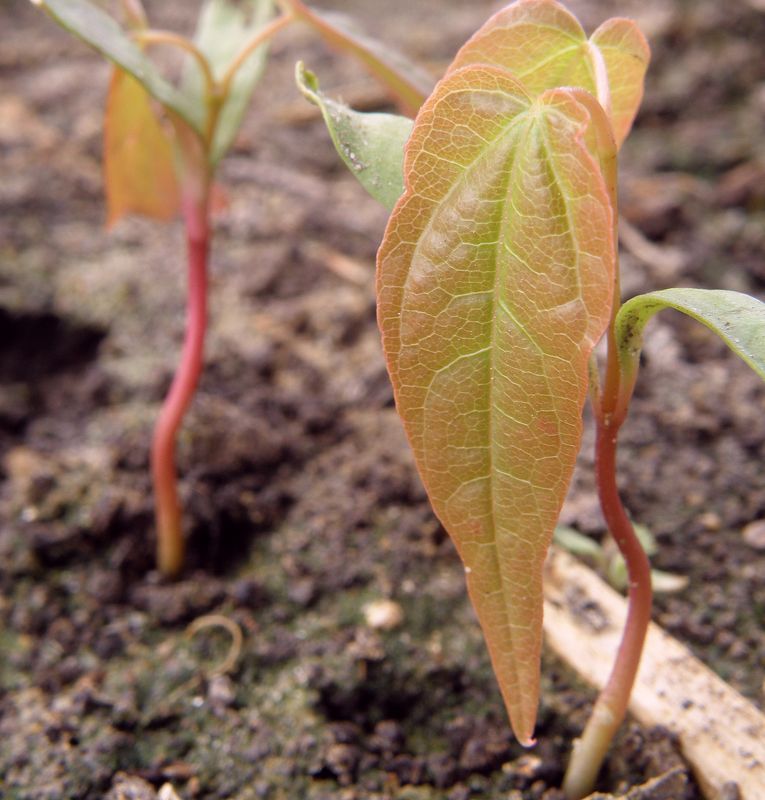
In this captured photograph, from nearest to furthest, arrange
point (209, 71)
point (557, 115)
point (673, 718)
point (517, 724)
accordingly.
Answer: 1. point (557, 115)
2. point (517, 724)
3. point (673, 718)
4. point (209, 71)

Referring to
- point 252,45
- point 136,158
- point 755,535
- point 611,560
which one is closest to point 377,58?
point 252,45

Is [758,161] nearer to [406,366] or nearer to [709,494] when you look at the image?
[709,494]

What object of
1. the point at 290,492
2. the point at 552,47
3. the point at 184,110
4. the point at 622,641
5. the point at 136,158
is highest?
the point at 552,47

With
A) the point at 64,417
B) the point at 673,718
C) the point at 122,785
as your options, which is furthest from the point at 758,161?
the point at 122,785

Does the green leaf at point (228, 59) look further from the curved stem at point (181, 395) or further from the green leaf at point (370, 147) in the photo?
the green leaf at point (370, 147)

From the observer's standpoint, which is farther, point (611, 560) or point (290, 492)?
point (290, 492)

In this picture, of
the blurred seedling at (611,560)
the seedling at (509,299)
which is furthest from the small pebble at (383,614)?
the seedling at (509,299)

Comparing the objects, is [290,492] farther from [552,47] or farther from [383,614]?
[552,47]
